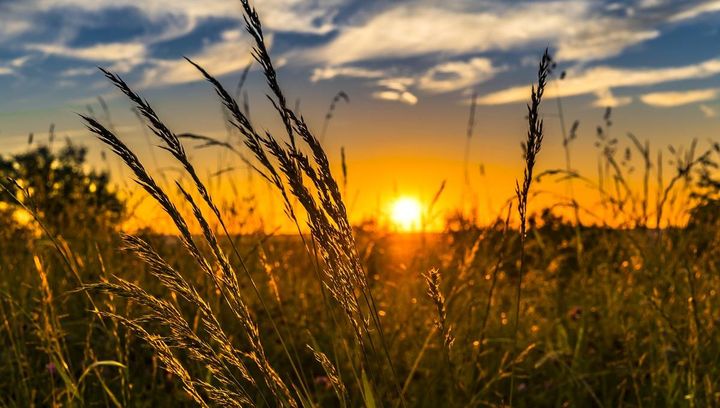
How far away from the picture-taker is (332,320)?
323cm

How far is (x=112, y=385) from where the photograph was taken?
3400 millimetres

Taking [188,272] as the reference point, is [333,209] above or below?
above

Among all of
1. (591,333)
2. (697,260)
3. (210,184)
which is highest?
(210,184)

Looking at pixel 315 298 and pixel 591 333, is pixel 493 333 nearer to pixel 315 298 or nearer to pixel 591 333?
pixel 591 333

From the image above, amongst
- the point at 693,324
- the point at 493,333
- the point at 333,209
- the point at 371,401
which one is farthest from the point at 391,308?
the point at 333,209

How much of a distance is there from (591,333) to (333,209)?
2915mm

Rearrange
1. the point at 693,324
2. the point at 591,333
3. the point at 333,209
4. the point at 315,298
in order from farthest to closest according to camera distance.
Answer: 1. the point at 315,298
2. the point at 591,333
3. the point at 693,324
4. the point at 333,209

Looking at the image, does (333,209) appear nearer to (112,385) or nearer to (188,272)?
(112,385)

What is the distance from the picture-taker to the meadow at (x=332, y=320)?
128 cm

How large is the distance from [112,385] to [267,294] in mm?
1406

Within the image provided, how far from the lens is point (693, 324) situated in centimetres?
276

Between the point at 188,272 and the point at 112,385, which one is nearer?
the point at 112,385

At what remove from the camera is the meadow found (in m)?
1.28

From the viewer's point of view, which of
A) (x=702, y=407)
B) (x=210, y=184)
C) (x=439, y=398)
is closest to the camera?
(x=702, y=407)
